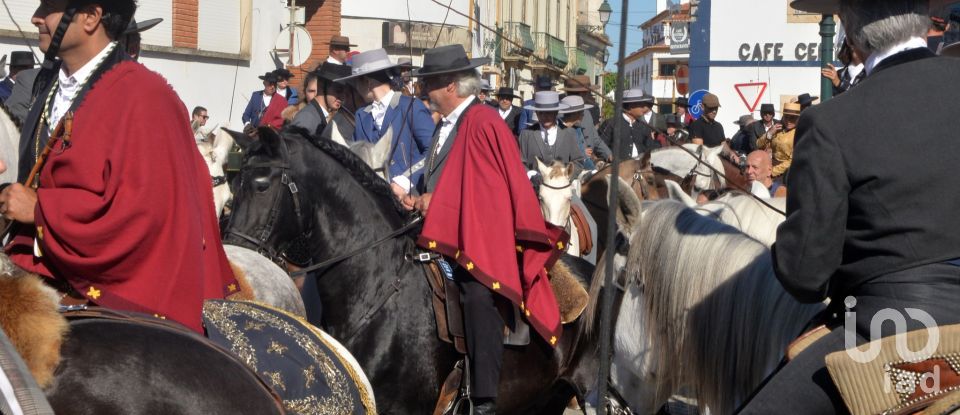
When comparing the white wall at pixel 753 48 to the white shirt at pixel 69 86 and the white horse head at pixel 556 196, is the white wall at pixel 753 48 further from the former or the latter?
the white shirt at pixel 69 86

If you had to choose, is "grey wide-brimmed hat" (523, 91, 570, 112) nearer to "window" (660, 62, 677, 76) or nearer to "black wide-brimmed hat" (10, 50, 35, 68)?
"black wide-brimmed hat" (10, 50, 35, 68)

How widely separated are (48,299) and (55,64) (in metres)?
1.03

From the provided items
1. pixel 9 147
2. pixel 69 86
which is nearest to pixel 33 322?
pixel 69 86

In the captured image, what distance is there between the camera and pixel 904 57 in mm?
3160

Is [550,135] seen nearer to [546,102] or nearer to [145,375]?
[546,102]

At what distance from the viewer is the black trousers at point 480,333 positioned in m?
5.91

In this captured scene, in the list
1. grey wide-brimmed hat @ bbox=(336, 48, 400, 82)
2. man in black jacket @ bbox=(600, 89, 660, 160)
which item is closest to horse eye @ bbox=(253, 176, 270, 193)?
grey wide-brimmed hat @ bbox=(336, 48, 400, 82)

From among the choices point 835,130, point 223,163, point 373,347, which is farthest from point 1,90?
point 835,130

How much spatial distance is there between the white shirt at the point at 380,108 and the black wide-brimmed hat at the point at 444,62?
242 cm

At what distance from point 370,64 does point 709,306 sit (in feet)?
17.0

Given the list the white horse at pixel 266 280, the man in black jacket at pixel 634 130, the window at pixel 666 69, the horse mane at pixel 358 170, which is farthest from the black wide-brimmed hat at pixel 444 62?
the window at pixel 666 69

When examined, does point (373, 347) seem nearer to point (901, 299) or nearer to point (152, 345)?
point (152, 345)

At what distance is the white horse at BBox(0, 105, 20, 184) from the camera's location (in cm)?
409

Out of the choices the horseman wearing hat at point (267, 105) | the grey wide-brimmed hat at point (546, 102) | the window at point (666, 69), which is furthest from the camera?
the window at point (666, 69)
